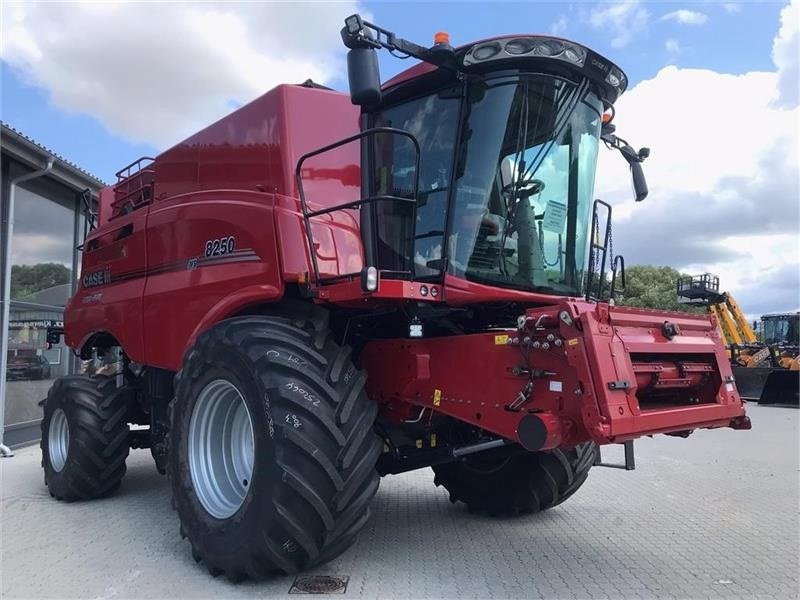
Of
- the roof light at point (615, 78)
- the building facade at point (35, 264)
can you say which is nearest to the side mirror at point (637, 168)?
the roof light at point (615, 78)

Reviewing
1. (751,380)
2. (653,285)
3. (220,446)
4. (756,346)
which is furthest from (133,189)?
(653,285)

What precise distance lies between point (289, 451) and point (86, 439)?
320cm

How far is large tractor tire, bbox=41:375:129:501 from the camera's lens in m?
5.77

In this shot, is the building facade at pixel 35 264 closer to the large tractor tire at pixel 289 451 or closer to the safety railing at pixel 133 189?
the safety railing at pixel 133 189

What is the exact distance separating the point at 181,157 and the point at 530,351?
3662mm

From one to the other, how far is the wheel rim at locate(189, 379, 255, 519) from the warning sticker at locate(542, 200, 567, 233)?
7.48ft

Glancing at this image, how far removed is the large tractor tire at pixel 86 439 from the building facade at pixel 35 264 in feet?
9.57

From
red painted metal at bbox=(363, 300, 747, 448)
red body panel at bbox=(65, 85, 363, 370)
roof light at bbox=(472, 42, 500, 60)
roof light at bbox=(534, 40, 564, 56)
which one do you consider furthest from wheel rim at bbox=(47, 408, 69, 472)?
roof light at bbox=(534, 40, 564, 56)

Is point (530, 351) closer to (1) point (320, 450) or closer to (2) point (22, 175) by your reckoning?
(1) point (320, 450)

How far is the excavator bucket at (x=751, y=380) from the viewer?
1720 cm

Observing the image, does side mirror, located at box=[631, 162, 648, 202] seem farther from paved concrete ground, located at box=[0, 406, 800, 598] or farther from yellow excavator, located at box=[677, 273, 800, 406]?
yellow excavator, located at box=[677, 273, 800, 406]

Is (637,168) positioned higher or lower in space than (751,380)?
higher

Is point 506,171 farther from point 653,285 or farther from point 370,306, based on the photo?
point 653,285

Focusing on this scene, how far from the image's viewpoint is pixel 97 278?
21.9 ft
